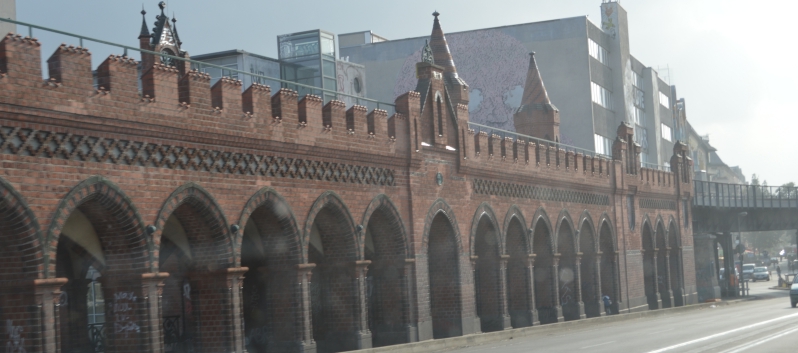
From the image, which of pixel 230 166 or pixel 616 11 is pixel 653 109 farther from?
pixel 230 166

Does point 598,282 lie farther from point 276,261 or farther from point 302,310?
point 276,261

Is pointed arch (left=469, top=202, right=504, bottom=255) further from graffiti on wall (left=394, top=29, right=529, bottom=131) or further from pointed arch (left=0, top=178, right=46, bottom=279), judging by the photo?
graffiti on wall (left=394, top=29, right=529, bottom=131)

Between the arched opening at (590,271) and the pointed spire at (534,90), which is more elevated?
the pointed spire at (534,90)

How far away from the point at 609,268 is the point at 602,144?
1832cm

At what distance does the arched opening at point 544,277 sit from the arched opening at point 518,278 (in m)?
1.77

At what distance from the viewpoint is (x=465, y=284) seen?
30.9m

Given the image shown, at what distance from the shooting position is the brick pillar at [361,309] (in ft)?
83.3

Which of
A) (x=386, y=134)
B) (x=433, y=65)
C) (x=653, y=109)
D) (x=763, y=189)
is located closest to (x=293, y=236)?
(x=386, y=134)

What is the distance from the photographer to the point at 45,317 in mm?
16328

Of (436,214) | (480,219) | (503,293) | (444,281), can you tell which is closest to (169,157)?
(436,214)

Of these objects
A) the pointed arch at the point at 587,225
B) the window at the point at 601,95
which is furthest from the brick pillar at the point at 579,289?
the window at the point at 601,95

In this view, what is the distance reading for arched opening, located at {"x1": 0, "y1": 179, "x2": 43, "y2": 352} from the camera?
53.1 feet

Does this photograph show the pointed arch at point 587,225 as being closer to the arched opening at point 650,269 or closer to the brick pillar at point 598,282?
the brick pillar at point 598,282

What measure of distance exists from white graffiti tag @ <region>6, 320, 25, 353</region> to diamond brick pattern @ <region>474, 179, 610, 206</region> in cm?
1766
